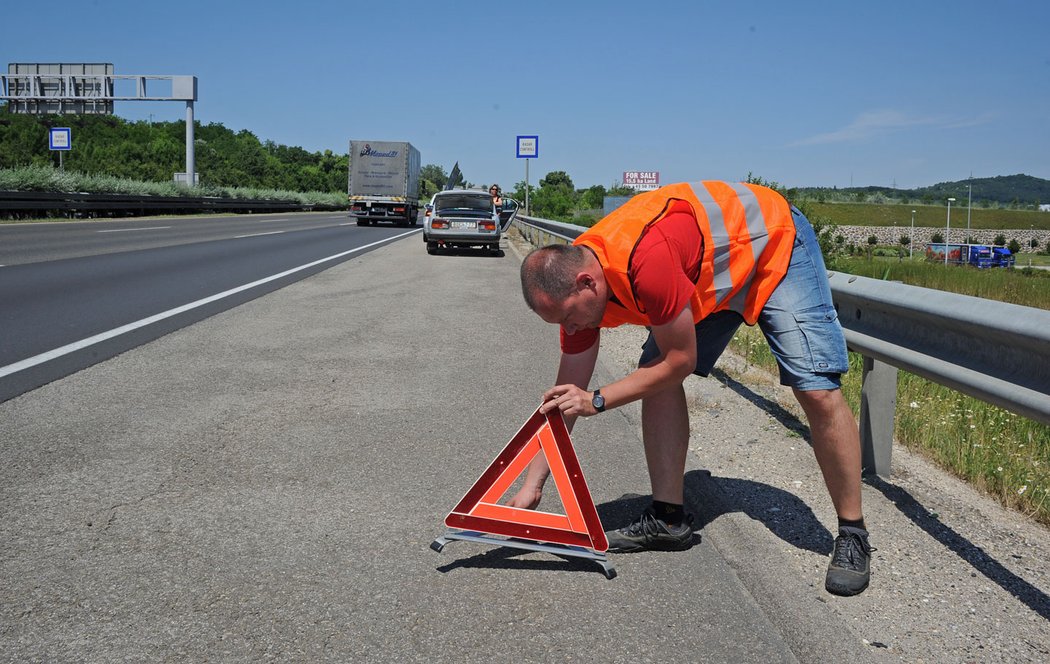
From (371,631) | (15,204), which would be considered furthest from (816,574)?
(15,204)

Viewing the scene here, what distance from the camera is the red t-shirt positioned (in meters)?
2.85

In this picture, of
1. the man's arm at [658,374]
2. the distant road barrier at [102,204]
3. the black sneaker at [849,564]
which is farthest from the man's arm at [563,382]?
the distant road barrier at [102,204]

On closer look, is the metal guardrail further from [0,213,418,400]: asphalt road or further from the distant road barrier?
the distant road barrier

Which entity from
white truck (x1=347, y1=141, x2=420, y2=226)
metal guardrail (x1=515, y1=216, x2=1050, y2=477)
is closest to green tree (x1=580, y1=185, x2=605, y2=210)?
white truck (x1=347, y1=141, x2=420, y2=226)

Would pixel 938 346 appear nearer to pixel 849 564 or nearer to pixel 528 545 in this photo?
pixel 849 564

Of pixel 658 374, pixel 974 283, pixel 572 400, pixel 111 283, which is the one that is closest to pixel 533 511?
pixel 572 400

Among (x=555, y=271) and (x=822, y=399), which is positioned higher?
(x=555, y=271)

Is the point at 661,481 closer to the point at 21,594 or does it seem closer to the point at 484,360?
the point at 21,594

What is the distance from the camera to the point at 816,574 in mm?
3344

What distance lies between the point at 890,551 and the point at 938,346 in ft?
2.77

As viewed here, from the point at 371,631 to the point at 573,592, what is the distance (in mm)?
729

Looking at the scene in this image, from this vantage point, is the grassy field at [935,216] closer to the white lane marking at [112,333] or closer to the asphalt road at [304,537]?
the white lane marking at [112,333]

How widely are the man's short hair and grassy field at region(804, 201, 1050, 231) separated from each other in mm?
154622

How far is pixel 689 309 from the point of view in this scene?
2.96 m
